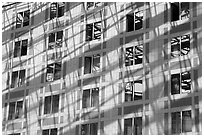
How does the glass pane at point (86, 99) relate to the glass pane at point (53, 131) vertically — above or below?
above

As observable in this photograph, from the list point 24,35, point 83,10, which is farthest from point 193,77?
point 24,35

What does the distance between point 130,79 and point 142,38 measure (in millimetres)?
3150

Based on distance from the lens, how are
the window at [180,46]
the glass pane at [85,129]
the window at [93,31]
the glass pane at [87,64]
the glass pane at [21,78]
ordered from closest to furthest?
1. the window at [180,46]
2. the glass pane at [85,129]
3. the glass pane at [87,64]
4. the window at [93,31]
5. the glass pane at [21,78]

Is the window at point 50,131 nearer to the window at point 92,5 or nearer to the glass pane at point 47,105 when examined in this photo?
the glass pane at point 47,105

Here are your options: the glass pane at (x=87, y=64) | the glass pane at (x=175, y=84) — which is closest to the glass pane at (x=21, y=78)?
the glass pane at (x=87, y=64)

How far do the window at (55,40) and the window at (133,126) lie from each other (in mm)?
9452

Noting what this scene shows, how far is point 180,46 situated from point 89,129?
29.1ft

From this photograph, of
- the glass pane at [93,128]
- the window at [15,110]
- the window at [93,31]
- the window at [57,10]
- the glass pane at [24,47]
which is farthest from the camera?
the glass pane at [24,47]

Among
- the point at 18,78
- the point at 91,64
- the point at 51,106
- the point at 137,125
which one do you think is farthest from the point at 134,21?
the point at 18,78

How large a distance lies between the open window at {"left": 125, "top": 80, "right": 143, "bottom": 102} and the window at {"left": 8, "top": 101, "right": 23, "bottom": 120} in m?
9.41

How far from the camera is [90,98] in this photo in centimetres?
4356

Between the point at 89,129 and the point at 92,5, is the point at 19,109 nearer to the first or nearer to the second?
the point at 89,129

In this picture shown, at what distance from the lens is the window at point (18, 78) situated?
1882 inches

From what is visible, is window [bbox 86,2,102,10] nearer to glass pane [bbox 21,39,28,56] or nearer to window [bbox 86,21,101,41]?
window [bbox 86,21,101,41]
